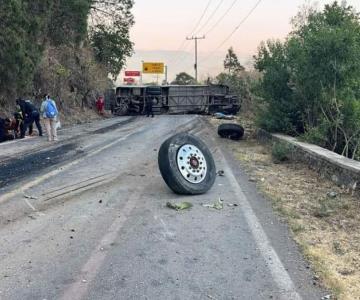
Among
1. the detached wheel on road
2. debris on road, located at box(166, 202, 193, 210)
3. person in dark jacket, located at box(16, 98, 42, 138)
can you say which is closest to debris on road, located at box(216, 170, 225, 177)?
the detached wheel on road

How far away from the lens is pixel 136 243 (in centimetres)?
572

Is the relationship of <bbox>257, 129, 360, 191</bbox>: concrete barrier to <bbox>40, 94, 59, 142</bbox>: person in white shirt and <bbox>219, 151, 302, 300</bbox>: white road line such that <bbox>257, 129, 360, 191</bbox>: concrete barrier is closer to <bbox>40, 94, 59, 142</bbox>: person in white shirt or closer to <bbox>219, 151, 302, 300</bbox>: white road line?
<bbox>219, 151, 302, 300</bbox>: white road line

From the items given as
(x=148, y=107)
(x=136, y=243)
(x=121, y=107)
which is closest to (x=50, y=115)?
(x=136, y=243)

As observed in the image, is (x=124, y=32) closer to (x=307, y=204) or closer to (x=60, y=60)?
(x=60, y=60)

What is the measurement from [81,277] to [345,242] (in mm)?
3098

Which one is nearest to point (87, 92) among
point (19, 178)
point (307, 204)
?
point (19, 178)

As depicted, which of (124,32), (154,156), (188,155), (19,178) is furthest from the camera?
(124,32)

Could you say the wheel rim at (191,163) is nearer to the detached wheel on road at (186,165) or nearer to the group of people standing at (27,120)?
the detached wheel on road at (186,165)

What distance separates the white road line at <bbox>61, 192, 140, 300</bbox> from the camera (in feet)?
14.3

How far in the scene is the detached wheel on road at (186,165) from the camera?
816 cm

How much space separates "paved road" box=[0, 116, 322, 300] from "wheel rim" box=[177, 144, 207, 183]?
0.36 meters

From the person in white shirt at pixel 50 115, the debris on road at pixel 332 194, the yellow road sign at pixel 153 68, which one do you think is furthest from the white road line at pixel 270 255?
the yellow road sign at pixel 153 68

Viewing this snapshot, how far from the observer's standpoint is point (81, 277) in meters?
4.69

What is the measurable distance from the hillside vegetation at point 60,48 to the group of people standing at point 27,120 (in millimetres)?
2372
